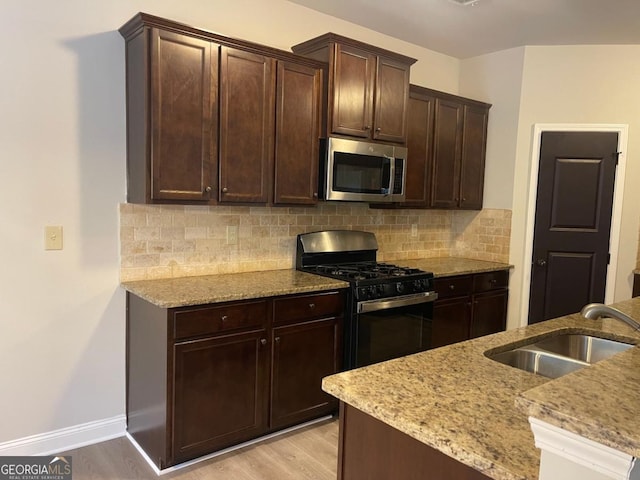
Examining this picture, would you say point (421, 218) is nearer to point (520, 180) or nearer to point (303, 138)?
point (520, 180)

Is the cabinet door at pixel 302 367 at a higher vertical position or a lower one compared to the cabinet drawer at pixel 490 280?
lower

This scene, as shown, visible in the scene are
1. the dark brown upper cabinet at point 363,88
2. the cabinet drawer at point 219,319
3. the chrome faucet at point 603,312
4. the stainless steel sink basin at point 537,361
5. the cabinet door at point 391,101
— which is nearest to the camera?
the chrome faucet at point 603,312

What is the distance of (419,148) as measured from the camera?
390 cm

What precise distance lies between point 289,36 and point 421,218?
201 cm

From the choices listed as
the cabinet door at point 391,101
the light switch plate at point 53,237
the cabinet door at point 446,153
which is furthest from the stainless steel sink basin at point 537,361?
the cabinet door at point 446,153

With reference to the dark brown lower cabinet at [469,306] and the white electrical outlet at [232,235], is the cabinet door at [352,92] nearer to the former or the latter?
the white electrical outlet at [232,235]

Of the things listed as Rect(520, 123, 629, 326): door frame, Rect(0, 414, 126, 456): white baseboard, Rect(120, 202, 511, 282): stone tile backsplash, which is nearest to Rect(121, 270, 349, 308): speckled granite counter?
Rect(120, 202, 511, 282): stone tile backsplash

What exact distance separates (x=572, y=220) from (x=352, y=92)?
7.40ft

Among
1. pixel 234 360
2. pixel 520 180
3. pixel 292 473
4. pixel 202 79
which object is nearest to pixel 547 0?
pixel 520 180

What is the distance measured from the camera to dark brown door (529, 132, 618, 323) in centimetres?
394

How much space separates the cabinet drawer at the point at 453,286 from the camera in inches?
144

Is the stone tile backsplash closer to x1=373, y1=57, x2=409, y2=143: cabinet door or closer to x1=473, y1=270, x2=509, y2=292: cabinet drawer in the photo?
x1=473, y1=270, x2=509, y2=292: cabinet drawer

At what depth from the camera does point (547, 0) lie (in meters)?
3.12

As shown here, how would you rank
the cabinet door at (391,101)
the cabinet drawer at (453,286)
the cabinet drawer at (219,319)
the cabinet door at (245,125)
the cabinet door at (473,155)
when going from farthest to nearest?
the cabinet door at (473,155) → the cabinet drawer at (453,286) → the cabinet door at (391,101) → the cabinet door at (245,125) → the cabinet drawer at (219,319)
